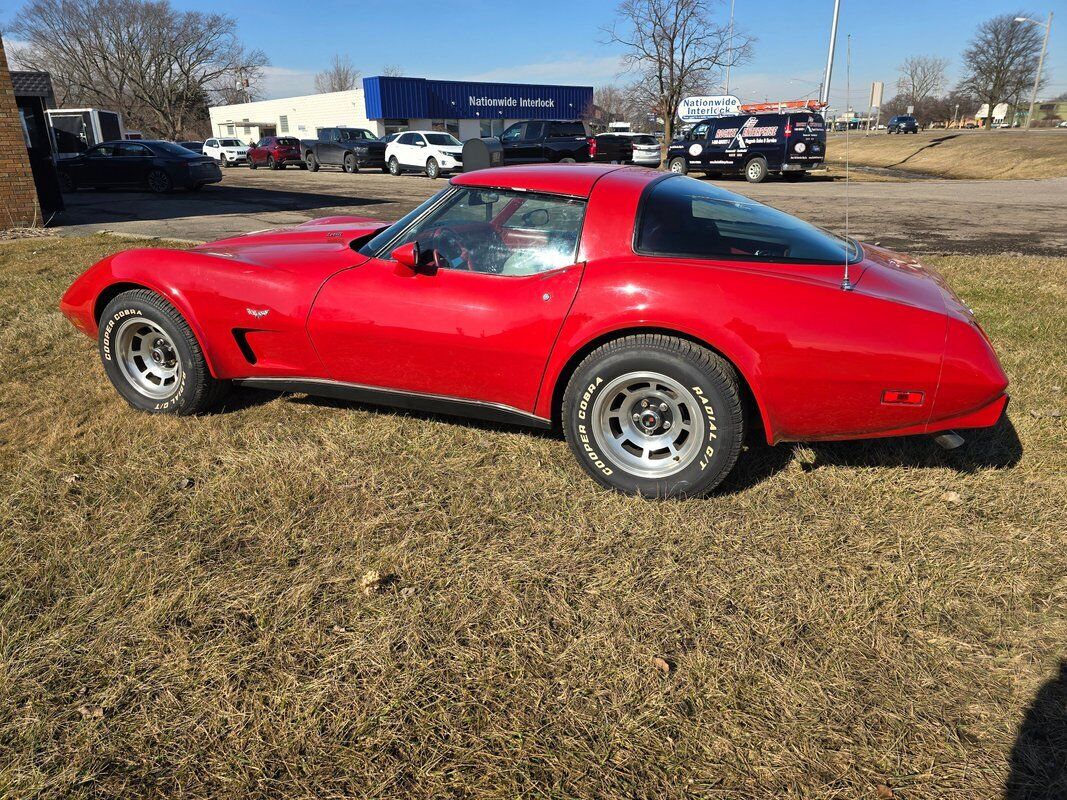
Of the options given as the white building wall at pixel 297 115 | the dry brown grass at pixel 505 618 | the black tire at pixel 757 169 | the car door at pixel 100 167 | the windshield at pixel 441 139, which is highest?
the white building wall at pixel 297 115

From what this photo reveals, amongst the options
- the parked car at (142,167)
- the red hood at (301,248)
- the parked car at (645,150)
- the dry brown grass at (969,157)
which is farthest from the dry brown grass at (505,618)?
the dry brown grass at (969,157)

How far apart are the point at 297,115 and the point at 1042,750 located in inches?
2563

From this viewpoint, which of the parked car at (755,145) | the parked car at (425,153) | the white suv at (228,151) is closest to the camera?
the parked car at (755,145)

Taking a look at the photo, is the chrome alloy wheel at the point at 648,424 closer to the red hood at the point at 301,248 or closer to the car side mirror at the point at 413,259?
the car side mirror at the point at 413,259

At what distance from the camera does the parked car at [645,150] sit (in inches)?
1013

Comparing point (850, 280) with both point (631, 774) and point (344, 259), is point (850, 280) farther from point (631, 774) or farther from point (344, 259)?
point (344, 259)

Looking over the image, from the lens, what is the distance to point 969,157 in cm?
3244

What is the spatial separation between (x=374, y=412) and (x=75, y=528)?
1.59 meters

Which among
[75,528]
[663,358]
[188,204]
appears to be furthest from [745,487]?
[188,204]

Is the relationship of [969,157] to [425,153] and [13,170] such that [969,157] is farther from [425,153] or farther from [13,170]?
[13,170]

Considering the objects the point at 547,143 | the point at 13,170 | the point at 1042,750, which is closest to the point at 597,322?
the point at 1042,750

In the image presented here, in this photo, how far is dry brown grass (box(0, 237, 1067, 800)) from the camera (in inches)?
75.6

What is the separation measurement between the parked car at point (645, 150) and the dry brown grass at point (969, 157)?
22.1 ft

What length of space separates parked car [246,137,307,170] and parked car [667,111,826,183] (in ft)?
57.7
